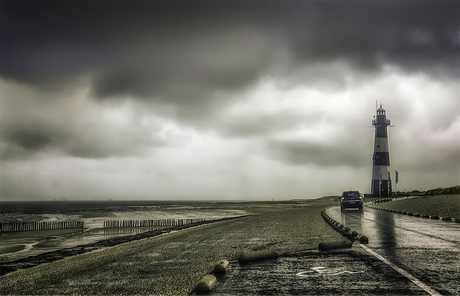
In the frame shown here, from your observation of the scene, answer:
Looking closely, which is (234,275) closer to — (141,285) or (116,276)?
(141,285)

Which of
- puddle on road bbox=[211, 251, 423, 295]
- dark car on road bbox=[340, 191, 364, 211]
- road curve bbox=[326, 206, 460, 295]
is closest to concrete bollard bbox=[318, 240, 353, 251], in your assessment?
road curve bbox=[326, 206, 460, 295]

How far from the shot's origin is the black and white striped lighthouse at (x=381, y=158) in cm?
8769

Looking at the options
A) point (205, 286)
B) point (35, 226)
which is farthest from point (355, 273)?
point (35, 226)

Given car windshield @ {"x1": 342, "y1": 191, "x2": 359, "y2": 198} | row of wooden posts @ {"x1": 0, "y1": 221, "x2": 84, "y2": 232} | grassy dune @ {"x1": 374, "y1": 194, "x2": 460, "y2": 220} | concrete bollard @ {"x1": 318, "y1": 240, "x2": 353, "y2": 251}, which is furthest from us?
row of wooden posts @ {"x1": 0, "y1": 221, "x2": 84, "y2": 232}

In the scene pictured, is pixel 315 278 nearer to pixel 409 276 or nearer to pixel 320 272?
pixel 320 272

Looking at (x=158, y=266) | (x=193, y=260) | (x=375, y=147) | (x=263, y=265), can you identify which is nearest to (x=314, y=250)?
(x=263, y=265)

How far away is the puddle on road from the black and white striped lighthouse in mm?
84643

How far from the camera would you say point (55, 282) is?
9.30 metres

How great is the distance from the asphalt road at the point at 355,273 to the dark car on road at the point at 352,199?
28.0 m

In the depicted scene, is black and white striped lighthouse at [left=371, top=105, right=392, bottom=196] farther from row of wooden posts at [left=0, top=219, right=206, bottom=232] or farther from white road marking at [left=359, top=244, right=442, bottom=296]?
white road marking at [left=359, top=244, right=442, bottom=296]

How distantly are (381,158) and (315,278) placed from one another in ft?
287

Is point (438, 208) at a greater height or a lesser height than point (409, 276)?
lesser

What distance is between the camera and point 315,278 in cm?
761

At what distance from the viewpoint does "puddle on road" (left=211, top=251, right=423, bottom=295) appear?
651cm
